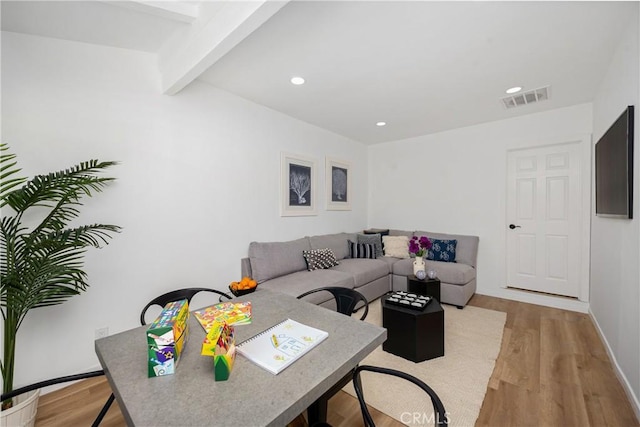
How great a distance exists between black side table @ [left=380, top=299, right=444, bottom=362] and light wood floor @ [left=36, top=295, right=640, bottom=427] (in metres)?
0.45

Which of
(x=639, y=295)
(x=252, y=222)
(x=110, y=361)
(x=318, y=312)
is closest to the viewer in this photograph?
(x=110, y=361)

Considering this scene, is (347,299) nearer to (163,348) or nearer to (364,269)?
(163,348)

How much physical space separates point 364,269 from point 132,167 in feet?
8.69

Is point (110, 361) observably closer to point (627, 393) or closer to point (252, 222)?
point (252, 222)

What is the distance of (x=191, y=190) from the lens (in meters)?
2.62

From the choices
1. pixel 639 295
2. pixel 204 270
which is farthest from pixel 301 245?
pixel 639 295

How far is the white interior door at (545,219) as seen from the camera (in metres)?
3.38

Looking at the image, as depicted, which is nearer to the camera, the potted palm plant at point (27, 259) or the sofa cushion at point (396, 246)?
the potted palm plant at point (27, 259)

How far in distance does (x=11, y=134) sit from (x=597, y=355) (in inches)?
182

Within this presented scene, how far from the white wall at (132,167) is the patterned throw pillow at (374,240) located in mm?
1645

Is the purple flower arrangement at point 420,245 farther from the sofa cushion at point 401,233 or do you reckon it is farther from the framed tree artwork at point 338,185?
the framed tree artwork at point 338,185

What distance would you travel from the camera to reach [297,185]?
3.77 m

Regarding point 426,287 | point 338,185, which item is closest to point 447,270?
point 426,287

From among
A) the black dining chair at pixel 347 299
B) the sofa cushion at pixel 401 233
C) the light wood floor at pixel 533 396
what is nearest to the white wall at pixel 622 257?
the light wood floor at pixel 533 396
